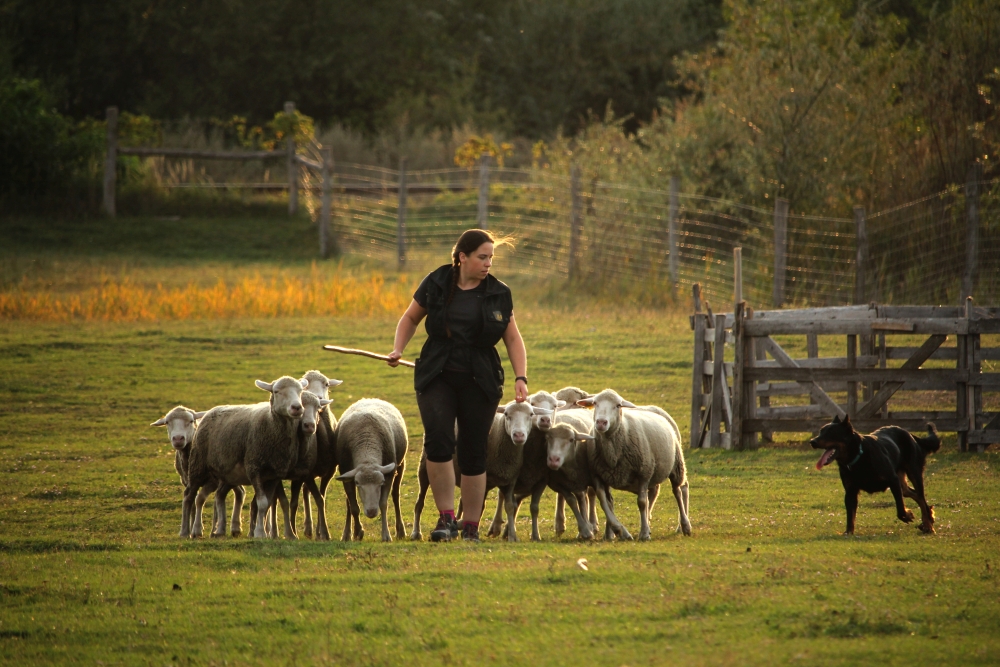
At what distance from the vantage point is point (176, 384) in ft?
60.1

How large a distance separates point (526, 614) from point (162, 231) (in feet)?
103

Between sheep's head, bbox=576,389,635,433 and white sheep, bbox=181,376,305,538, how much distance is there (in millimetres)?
2369

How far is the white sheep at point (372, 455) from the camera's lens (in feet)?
31.3

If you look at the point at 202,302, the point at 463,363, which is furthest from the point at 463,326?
the point at 202,302

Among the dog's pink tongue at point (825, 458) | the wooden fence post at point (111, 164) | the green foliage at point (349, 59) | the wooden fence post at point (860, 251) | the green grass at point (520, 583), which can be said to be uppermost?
→ the green foliage at point (349, 59)

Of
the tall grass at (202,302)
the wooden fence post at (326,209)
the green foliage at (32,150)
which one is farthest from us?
the green foliage at (32,150)

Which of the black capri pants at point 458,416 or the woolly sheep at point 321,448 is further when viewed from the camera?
the woolly sheep at point 321,448

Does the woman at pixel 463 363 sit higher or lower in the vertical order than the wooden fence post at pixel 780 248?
lower

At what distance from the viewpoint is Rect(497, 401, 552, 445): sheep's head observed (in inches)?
363

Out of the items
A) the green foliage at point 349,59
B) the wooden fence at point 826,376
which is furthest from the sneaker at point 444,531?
the green foliage at point 349,59

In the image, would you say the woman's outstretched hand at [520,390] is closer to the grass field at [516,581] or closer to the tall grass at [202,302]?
the grass field at [516,581]

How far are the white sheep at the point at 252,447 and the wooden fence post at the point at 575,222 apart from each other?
53.5ft

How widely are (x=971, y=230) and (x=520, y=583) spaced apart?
57.4 ft

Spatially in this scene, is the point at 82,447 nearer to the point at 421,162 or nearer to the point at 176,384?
the point at 176,384
